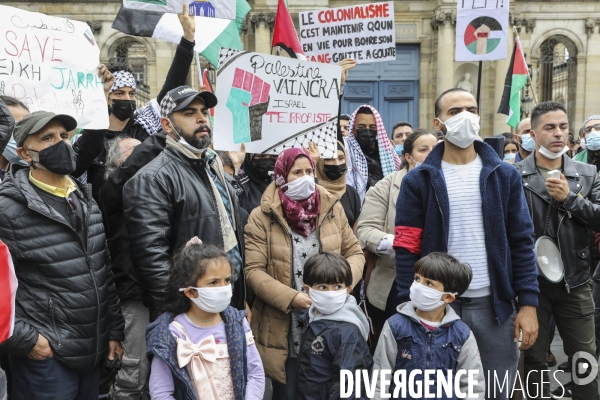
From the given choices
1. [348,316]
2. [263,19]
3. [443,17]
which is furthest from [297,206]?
[443,17]

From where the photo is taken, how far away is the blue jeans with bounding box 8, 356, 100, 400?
3.29 meters

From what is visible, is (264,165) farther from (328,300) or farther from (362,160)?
(328,300)

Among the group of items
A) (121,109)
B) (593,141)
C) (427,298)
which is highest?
(121,109)

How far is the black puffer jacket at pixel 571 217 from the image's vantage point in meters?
4.57

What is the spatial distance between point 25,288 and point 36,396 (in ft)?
1.93

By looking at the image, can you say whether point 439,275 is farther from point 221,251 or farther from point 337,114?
point 337,114

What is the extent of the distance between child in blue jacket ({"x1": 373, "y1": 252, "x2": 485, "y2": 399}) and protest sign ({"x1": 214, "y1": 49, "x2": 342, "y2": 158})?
1.97 m

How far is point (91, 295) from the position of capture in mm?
3398

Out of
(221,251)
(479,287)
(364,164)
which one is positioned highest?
(364,164)

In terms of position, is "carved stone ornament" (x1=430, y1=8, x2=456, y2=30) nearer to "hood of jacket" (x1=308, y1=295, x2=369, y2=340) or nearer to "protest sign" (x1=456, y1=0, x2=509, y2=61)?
"protest sign" (x1=456, y1=0, x2=509, y2=61)

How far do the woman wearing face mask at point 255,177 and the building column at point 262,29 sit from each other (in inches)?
512

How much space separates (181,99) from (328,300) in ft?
4.99

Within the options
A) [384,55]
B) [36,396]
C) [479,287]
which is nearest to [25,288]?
[36,396]

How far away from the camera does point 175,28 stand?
19.7 feet
